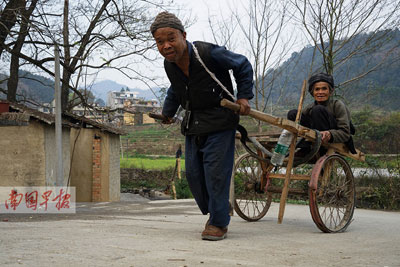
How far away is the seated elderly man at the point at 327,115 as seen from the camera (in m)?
4.82

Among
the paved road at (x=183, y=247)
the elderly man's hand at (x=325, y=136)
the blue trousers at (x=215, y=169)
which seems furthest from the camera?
the elderly man's hand at (x=325, y=136)

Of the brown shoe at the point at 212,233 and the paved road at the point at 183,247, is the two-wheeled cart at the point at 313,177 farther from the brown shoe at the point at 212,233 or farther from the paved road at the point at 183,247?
the brown shoe at the point at 212,233

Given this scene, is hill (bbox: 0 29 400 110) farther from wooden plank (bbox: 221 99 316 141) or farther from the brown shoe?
the brown shoe

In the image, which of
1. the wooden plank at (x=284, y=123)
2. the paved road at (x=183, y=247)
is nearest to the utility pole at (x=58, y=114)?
the paved road at (x=183, y=247)

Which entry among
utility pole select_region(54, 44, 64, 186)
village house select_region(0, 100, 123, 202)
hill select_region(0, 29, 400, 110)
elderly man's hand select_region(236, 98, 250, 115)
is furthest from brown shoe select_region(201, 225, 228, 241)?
hill select_region(0, 29, 400, 110)

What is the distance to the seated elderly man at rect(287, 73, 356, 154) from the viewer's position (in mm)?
4816

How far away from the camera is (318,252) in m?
3.22

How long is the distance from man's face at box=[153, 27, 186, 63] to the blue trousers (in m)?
0.72

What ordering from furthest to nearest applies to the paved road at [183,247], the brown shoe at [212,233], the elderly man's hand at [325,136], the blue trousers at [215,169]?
the elderly man's hand at [325,136] < the blue trousers at [215,169] < the brown shoe at [212,233] < the paved road at [183,247]

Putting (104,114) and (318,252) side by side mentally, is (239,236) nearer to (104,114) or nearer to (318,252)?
(318,252)

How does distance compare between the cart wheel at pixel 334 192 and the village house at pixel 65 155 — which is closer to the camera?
the cart wheel at pixel 334 192

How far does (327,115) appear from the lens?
4.91m

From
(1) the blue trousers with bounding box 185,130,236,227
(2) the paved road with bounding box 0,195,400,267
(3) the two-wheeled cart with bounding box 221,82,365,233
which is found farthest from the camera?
(3) the two-wheeled cart with bounding box 221,82,365,233

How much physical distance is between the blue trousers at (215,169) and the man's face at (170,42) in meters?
0.72
